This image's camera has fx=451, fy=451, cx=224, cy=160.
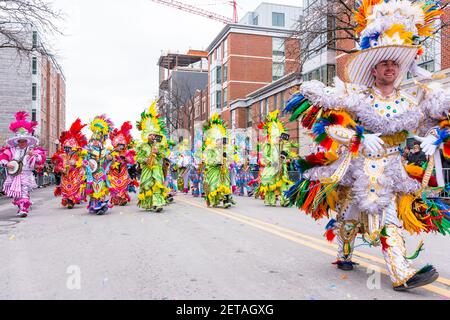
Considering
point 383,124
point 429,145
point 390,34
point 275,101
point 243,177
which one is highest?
point 275,101

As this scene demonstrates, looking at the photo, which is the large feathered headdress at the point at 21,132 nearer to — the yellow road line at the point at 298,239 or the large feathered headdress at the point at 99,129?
the large feathered headdress at the point at 99,129

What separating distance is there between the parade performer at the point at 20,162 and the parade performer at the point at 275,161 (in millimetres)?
6307

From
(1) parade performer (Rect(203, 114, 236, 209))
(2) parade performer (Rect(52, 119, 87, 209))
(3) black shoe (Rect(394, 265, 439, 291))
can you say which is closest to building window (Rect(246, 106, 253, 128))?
(2) parade performer (Rect(52, 119, 87, 209))

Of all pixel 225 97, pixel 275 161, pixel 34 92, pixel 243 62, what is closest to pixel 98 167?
pixel 275 161

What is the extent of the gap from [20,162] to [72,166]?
295 cm

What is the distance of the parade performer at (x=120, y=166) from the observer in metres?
13.9

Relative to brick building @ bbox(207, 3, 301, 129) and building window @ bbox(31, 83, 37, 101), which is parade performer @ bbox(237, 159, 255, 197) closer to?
brick building @ bbox(207, 3, 301, 129)

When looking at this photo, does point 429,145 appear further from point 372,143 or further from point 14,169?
point 14,169

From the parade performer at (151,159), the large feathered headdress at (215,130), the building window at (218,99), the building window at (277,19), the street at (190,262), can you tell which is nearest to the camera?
the street at (190,262)

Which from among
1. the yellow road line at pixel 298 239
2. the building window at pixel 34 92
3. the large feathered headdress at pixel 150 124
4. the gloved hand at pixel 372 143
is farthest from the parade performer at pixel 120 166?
the building window at pixel 34 92

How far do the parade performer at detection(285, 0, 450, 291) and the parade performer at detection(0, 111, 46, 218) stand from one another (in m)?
8.54

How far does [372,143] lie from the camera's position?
423cm

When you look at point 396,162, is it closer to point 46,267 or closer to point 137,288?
point 137,288

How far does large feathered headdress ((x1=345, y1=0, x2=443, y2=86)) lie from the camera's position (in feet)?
14.5
